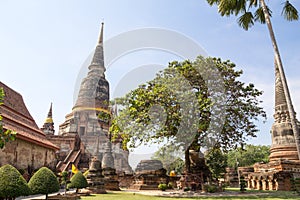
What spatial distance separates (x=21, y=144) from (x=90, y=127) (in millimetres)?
24515

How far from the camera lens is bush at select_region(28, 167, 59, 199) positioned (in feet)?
32.4

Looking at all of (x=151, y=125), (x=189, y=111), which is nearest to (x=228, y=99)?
(x=189, y=111)

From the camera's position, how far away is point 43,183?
10000 millimetres

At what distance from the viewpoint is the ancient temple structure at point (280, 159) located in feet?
64.7

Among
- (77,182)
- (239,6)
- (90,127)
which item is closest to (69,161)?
(90,127)

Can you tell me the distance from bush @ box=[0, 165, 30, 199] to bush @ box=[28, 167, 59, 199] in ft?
5.37

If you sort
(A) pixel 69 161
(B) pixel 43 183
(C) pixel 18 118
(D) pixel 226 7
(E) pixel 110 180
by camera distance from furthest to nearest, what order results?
(A) pixel 69 161, (E) pixel 110 180, (C) pixel 18 118, (D) pixel 226 7, (B) pixel 43 183

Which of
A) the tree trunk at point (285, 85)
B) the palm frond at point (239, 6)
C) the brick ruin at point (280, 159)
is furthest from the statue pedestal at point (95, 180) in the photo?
the palm frond at point (239, 6)

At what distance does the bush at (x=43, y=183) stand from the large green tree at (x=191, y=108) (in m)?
6.75

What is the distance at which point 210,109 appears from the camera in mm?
15766

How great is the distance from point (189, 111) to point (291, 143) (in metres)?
13.7

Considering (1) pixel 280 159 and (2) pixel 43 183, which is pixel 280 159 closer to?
(1) pixel 280 159

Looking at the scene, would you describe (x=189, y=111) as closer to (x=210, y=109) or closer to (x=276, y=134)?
(x=210, y=109)

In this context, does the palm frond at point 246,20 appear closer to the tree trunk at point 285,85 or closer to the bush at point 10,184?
the tree trunk at point 285,85
